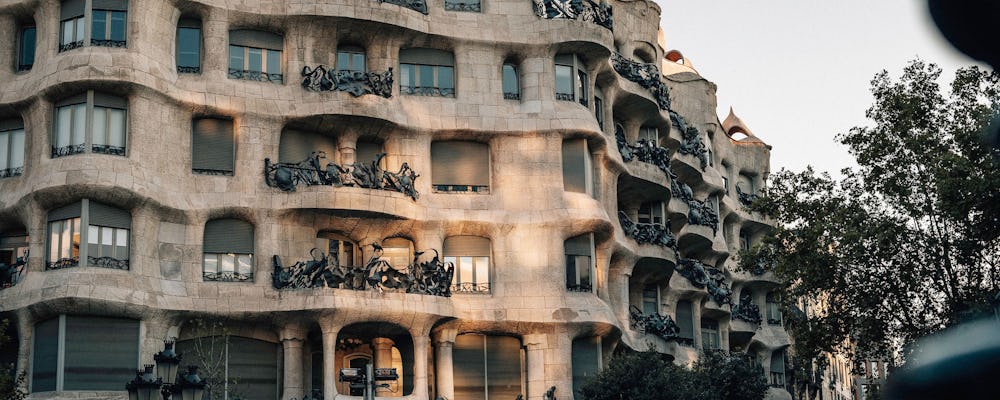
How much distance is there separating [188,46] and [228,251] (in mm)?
6431

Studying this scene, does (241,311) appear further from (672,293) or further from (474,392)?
(672,293)

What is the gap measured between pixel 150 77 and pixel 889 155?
21211mm

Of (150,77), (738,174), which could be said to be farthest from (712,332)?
(150,77)

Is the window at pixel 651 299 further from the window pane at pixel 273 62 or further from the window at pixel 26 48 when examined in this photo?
the window at pixel 26 48

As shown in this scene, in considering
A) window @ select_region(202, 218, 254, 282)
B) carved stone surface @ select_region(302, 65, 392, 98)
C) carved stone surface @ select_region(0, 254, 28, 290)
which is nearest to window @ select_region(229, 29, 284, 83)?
carved stone surface @ select_region(302, 65, 392, 98)

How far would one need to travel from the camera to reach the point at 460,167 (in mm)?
42375

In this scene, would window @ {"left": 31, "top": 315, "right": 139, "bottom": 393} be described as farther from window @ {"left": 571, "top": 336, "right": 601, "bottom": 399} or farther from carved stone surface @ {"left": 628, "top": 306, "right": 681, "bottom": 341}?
carved stone surface @ {"left": 628, "top": 306, "right": 681, "bottom": 341}

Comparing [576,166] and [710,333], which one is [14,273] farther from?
[710,333]

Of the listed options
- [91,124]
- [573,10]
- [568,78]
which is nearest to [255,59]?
[91,124]

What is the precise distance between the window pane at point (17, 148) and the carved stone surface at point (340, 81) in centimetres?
842

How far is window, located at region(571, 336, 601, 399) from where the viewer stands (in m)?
42.4

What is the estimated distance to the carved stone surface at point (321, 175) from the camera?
38.8m

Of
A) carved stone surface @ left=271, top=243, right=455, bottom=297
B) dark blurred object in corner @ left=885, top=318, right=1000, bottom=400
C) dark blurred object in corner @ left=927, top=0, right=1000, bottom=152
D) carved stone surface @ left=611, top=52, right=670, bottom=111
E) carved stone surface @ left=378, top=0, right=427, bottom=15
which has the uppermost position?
carved stone surface @ left=378, top=0, right=427, bottom=15

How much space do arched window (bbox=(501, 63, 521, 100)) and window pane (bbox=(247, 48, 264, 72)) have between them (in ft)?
26.5
